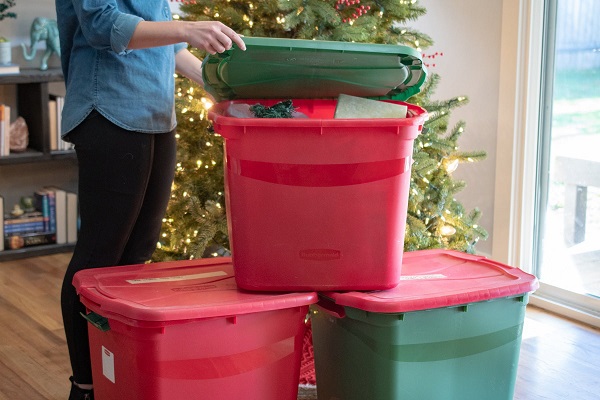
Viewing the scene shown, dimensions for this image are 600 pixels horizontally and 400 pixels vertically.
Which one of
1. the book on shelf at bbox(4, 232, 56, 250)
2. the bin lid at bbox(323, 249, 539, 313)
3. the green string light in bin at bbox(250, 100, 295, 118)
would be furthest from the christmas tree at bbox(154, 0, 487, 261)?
the book on shelf at bbox(4, 232, 56, 250)

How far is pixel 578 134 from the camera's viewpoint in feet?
10.2

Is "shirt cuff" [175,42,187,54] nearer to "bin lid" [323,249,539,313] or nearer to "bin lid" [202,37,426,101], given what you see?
"bin lid" [202,37,426,101]

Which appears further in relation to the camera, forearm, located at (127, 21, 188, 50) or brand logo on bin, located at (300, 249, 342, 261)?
brand logo on bin, located at (300, 249, 342, 261)

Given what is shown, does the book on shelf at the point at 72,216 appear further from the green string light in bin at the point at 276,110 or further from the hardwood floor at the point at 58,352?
the green string light in bin at the point at 276,110

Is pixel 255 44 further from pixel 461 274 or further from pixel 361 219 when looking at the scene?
pixel 461 274

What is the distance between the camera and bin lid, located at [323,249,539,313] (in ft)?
6.04

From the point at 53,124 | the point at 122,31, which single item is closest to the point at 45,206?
the point at 53,124

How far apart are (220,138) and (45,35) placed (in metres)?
1.57

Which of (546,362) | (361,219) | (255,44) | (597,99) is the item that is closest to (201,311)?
(361,219)

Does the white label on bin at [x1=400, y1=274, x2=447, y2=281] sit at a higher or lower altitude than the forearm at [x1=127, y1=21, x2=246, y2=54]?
lower

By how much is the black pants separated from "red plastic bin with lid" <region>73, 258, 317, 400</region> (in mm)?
79

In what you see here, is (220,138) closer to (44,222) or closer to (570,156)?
(570,156)

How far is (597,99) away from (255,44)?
1646 mm

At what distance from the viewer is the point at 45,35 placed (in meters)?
3.74
